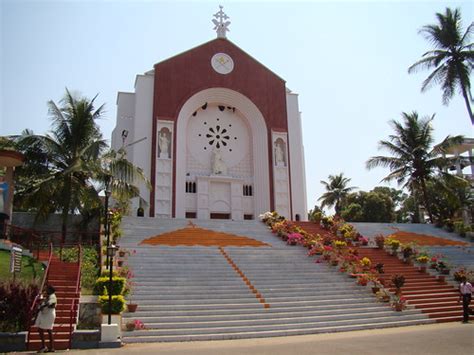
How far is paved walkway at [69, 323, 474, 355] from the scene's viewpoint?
8.05 m

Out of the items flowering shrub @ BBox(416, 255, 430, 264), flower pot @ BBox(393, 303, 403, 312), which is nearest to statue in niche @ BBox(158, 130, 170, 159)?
flowering shrub @ BBox(416, 255, 430, 264)

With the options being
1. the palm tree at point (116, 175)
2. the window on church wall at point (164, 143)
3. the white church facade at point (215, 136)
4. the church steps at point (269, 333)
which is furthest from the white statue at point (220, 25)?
the church steps at point (269, 333)

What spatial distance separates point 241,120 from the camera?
33.8m

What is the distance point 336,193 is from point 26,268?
36.3 metres

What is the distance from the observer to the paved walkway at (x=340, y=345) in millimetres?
8048

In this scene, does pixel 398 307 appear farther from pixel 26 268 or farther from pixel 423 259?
pixel 26 268

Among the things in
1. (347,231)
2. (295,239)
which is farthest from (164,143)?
(347,231)

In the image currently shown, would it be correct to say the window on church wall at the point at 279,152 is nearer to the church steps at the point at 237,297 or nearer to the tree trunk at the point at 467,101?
the tree trunk at the point at 467,101

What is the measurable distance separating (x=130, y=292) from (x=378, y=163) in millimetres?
21554

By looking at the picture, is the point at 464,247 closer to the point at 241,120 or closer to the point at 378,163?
the point at 378,163

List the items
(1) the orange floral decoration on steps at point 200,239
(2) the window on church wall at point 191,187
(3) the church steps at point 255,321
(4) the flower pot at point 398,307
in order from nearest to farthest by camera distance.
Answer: (3) the church steps at point 255,321
(4) the flower pot at point 398,307
(1) the orange floral decoration on steps at point 200,239
(2) the window on church wall at point 191,187

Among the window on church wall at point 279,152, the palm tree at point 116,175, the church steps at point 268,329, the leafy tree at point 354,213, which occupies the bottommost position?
the church steps at point 268,329

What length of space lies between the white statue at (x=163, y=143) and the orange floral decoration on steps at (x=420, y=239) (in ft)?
51.7

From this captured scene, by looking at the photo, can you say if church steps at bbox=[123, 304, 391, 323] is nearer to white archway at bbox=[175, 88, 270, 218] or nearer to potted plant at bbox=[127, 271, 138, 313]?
potted plant at bbox=[127, 271, 138, 313]
